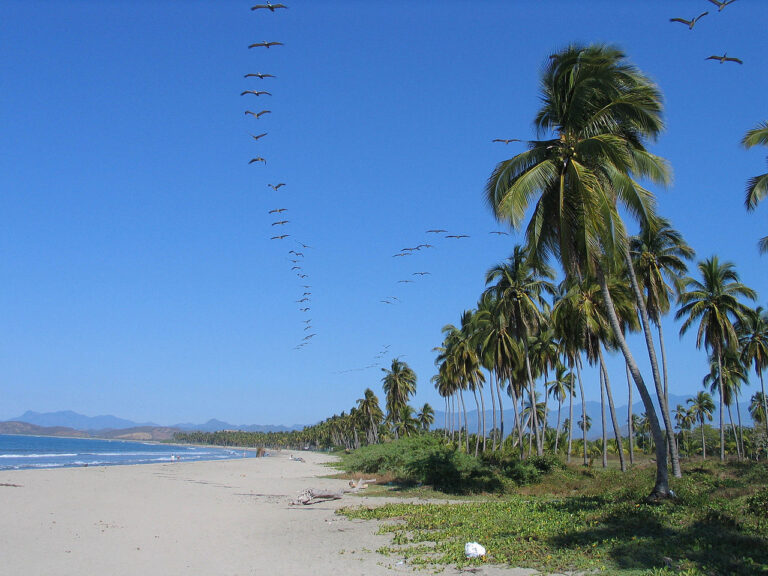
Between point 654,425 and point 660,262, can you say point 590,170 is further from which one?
point 660,262

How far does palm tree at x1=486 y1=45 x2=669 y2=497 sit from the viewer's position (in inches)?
594

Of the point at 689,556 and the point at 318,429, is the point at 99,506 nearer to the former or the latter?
the point at 689,556

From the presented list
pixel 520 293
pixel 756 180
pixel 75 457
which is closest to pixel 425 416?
pixel 75 457

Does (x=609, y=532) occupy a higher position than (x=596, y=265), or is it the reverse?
(x=596, y=265)

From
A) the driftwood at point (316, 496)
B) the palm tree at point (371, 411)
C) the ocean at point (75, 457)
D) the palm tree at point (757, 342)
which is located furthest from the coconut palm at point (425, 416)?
the driftwood at point (316, 496)

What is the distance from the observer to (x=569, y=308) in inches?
1268

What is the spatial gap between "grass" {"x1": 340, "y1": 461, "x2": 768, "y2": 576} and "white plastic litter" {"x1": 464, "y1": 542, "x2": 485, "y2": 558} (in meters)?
0.21

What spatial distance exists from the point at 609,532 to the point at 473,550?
304 centimetres

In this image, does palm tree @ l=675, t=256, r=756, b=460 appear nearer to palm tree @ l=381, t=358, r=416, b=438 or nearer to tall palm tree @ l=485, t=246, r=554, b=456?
tall palm tree @ l=485, t=246, r=554, b=456

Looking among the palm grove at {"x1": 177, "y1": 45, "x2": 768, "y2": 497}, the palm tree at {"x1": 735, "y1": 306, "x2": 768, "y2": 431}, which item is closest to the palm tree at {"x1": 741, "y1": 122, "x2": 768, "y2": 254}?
the palm grove at {"x1": 177, "y1": 45, "x2": 768, "y2": 497}

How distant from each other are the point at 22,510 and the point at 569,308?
91.3 ft

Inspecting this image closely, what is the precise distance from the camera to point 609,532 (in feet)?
39.5

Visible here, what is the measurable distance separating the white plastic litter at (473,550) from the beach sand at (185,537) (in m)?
0.84

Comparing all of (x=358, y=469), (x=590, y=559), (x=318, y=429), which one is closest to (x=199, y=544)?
(x=590, y=559)
